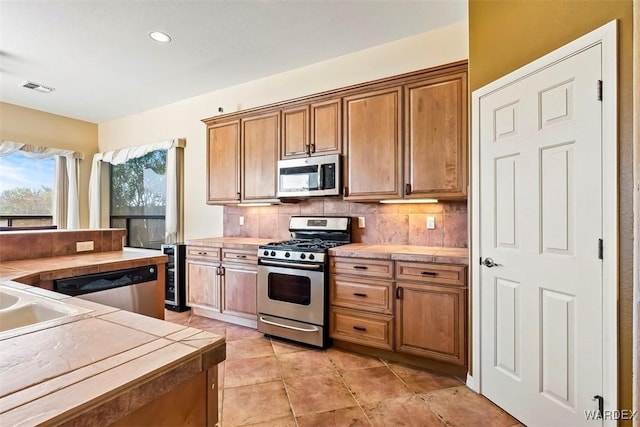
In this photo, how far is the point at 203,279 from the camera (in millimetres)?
3773

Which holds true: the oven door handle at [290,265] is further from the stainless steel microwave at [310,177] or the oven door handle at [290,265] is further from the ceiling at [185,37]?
the ceiling at [185,37]

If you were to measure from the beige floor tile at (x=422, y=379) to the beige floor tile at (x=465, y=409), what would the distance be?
0.20 feet

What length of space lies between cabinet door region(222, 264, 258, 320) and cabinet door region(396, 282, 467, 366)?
4.98 feet

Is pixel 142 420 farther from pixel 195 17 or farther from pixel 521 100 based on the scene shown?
pixel 195 17

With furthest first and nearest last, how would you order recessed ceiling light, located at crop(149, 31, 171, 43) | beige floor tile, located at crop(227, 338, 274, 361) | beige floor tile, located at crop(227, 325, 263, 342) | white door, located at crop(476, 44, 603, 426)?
beige floor tile, located at crop(227, 325, 263, 342), recessed ceiling light, located at crop(149, 31, 171, 43), beige floor tile, located at crop(227, 338, 274, 361), white door, located at crop(476, 44, 603, 426)

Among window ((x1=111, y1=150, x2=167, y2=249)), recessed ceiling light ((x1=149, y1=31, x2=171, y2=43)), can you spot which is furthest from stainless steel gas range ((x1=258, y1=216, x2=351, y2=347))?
window ((x1=111, y1=150, x2=167, y2=249))

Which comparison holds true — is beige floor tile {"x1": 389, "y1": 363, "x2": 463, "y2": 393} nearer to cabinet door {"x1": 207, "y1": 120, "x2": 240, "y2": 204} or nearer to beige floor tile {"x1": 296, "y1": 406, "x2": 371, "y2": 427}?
beige floor tile {"x1": 296, "y1": 406, "x2": 371, "y2": 427}

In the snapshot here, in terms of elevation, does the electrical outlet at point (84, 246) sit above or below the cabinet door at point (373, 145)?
below

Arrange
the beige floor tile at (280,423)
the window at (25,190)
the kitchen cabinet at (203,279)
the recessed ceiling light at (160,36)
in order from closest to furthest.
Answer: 1. the beige floor tile at (280,423)
2. the recessed ceiling light at (160,36)
3. the kitchen cabinet at (203,279)
4. the window at (25,190)

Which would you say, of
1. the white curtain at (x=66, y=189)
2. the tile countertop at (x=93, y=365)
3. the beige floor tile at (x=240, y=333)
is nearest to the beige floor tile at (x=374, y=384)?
the beige floor tile at (x=240, y=333)

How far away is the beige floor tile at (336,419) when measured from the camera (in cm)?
192

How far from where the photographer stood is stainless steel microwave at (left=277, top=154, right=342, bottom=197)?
3141mm

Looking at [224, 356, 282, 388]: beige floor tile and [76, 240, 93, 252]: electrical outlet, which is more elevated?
[76, 240, 93, 252]: electrical outlet

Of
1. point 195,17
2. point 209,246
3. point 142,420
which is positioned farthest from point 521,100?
point 209,246
